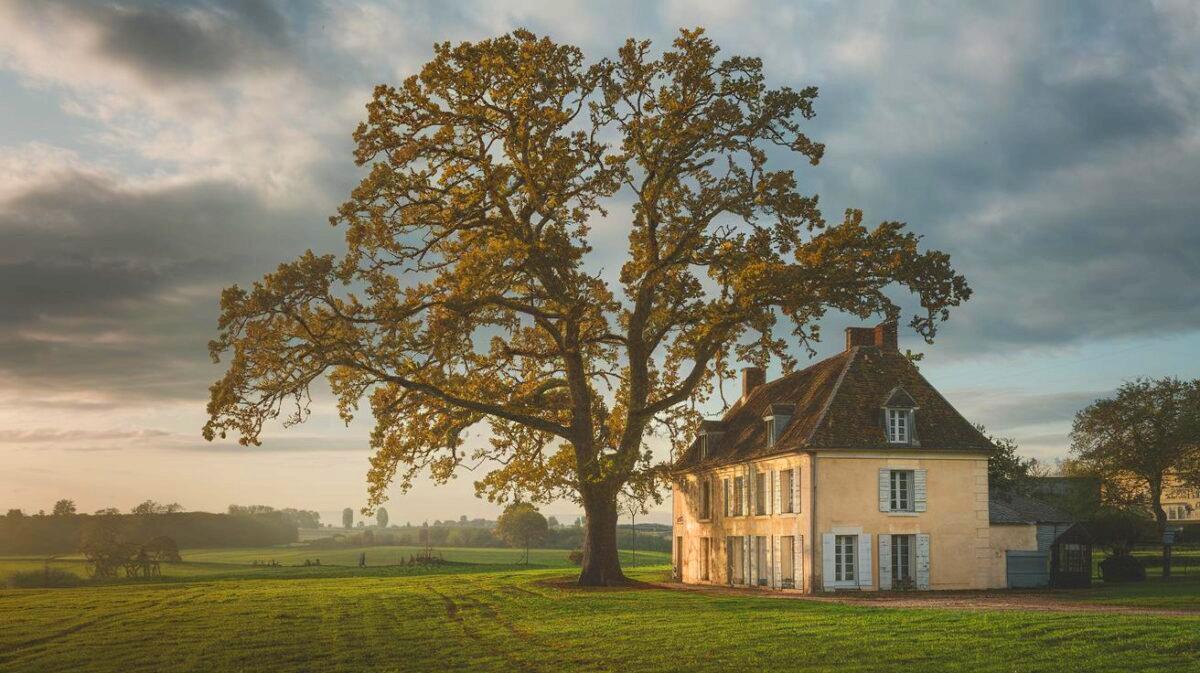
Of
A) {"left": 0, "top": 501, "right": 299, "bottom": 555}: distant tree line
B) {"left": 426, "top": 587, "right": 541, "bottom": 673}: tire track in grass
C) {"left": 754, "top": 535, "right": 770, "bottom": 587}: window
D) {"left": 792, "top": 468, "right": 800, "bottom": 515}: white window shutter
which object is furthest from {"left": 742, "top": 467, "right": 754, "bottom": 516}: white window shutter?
{"left": 0, "top": 501, "right": 299, "bottom": 555}: distant tree line

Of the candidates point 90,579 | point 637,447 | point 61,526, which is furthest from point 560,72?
point 61,526

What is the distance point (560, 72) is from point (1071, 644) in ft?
76.0

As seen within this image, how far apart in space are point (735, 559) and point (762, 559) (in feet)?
9.50

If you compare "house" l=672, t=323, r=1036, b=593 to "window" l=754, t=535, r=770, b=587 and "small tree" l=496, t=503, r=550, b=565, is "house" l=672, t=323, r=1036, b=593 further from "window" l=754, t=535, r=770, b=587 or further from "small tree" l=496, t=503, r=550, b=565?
"small tree" l=496, t=503, r=550, b=565

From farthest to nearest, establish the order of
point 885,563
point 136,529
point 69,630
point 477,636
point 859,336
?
point 136,529 → point 859,336 → point 885,563 → point 69,630 → point 477,636

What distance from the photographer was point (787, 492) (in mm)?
39219

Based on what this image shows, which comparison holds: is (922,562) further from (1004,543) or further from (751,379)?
(751,379)

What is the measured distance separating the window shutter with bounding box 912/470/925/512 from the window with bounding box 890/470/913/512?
0.44 ft

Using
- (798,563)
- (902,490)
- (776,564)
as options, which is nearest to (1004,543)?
(902,490)

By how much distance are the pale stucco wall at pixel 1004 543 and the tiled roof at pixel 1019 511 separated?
13.6 inches

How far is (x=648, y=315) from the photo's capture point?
3916 cm

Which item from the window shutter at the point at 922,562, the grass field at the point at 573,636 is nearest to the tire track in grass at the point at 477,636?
the grass field at the point at 573,636

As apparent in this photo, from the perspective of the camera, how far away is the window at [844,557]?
37.2 m

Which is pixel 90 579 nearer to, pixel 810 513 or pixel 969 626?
pixel 810 513
